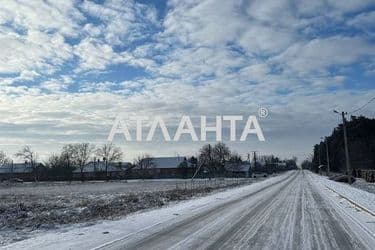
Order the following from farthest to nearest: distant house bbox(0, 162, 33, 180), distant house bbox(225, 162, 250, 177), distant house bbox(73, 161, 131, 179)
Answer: distant house bbox(0, 162, 33, 180)
distant house bbox(73, 161, 131, 179)
distant house bbox(225, 162, 250, 177)

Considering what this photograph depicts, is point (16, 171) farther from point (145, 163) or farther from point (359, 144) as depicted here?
point (359, 144)

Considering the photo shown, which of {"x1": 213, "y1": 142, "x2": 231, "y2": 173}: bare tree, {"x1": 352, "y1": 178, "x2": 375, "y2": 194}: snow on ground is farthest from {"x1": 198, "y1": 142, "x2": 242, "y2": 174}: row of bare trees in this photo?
{"x1": 352, "y1": 178, "x2": 375, "y2": 194}: snow on ground

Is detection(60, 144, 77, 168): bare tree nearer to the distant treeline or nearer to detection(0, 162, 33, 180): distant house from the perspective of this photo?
detection(0, 162, 33, 180): distant house

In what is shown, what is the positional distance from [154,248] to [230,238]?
2.31 metres

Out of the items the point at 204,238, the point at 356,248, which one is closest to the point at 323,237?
the point at 356,248

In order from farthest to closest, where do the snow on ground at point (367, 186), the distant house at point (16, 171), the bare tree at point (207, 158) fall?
the distant house at point (16, 171) < the bare tree at point (207, 158) < the snow on ground at point (367, 186)

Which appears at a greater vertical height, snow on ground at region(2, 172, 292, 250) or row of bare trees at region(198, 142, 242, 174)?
row of bare trees at region(198, 142, 242, 174)

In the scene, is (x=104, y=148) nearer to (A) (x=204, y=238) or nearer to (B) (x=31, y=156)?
(B) (x=31, y=156)

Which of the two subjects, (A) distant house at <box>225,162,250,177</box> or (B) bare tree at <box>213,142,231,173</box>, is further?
(B) bare tree at <box>213,142,231,173</box>

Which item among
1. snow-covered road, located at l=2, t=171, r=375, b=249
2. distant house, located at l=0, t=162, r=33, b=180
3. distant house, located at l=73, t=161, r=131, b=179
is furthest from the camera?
distant house, located at l=0, t=162, r=33, b=180

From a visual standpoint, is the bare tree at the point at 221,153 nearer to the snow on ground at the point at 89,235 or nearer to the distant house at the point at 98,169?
the distant house at the point at 98,169

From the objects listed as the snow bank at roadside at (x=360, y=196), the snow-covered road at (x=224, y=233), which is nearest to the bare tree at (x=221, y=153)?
the snow bank at roadside at (x=360, y=196)

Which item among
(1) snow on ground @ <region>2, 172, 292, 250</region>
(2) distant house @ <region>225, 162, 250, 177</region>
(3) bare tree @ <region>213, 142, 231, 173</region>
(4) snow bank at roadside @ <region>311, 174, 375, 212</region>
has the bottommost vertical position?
(1) snow on ground @ <region>2, 172, 292, 250</region>

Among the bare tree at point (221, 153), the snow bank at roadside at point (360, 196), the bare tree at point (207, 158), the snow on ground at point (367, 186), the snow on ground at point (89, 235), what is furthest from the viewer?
the bare tree at point (221, 153)
